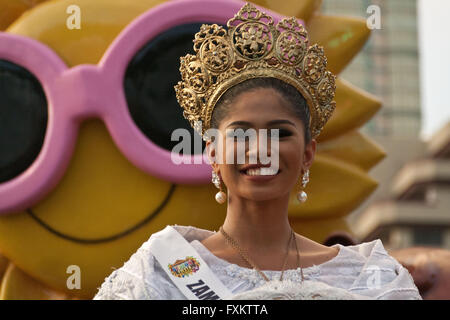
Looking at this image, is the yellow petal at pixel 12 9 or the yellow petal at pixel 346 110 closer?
the yellow petal at pixel 346 110

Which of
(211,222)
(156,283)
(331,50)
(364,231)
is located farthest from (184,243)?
(364,231)

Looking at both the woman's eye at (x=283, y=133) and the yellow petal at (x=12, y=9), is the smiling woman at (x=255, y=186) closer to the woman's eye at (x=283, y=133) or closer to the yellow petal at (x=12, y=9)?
the woman's eye at (x=283, y=133)

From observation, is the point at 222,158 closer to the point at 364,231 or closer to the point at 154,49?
the point at 154,49

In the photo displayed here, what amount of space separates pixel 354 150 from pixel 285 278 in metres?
2.49

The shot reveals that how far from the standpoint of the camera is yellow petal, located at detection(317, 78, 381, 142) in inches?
208

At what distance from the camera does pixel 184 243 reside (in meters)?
3.08

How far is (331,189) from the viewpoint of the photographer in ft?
17.1

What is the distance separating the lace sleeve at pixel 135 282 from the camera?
113 inches

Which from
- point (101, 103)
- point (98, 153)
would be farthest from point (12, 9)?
point (98, 153)

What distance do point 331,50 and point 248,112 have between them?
7.84 ft

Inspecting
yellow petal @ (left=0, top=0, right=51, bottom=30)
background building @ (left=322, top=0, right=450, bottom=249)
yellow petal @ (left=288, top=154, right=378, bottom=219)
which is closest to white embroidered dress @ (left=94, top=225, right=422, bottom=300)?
yellow petal @ (left=288, top=154, right=378, bottom=219)

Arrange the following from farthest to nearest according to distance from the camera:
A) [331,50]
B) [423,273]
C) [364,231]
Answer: [364,231] < [331,50] < [423,273]

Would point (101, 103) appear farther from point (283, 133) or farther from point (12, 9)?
point (283, 133)

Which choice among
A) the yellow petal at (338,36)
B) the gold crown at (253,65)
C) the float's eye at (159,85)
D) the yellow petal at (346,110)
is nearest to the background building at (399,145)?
the yellow petal at (338,36)
